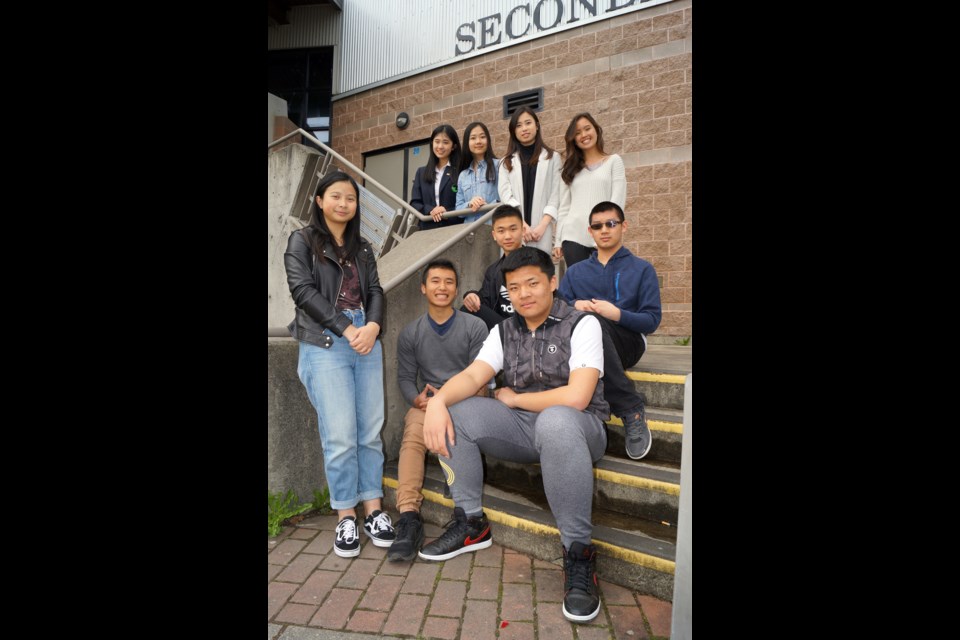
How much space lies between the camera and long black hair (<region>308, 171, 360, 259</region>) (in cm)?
261

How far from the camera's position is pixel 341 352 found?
2.61 m

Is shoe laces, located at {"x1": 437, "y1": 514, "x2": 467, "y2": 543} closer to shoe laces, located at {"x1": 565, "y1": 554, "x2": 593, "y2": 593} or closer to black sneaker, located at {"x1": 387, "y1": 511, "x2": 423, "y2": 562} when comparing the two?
black sneaker, located at {"x1": 387, "y1": 511, "x2": 423, "y2": 562}

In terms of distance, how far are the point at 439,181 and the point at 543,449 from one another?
3367 mm

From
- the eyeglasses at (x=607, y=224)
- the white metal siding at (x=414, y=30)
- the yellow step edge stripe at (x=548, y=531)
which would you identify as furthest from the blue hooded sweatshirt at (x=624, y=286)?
the white metal siding at (x=414, y=30)

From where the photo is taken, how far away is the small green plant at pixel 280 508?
271 centimetres

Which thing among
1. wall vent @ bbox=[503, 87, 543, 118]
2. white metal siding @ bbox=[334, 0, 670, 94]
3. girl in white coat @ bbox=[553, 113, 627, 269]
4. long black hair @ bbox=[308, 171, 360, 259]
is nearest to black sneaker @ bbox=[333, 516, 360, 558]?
long black hair @ bbox=[308, 171, 360, 259]

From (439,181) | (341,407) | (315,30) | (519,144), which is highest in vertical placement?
(315,30)

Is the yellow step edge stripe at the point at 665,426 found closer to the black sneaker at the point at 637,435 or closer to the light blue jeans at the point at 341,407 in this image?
the black sneaker at the point at 637,435

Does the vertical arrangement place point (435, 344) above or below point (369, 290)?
below

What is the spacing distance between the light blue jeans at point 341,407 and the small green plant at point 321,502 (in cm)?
43

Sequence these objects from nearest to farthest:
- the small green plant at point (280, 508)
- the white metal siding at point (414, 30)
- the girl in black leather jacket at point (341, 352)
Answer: the girl in black leather jacket at point (341, 352) → the small green plant at point (280, 508) → the white metal siding at point (414, 30)

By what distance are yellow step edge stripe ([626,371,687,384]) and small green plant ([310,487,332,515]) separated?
2.00 metres

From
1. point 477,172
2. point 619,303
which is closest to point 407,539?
point 619,303

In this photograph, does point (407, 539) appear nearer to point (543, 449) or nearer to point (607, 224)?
point (543, 449)
